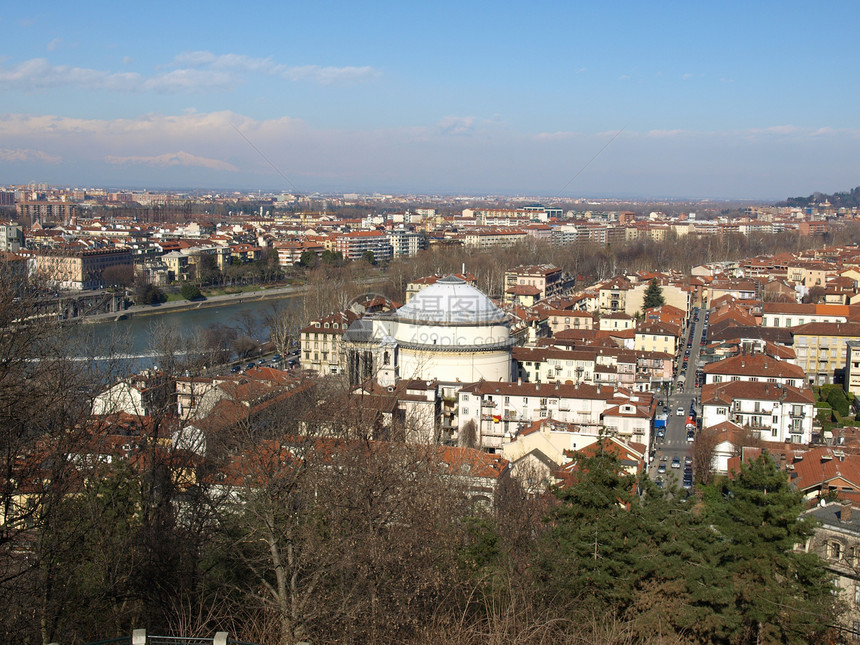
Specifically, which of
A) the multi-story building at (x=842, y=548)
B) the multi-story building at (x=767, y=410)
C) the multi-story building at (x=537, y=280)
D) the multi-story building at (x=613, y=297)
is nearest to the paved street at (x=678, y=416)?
the multi-story building at (x=767, y=410)

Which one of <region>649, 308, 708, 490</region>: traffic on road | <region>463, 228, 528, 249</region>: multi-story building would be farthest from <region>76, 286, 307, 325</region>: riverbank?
<region>463, 228, 528, 249</region>: multi-story building

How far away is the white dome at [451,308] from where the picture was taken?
29.1ft

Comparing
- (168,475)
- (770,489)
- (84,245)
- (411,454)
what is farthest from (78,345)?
(84,245)

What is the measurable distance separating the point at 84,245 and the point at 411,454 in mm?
18323

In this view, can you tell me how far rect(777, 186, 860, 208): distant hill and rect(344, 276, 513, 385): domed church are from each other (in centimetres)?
6057

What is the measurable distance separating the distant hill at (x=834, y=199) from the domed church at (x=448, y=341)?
199 feet

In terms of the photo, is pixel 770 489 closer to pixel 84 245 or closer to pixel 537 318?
pixel 537 318

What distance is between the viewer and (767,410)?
786 cm

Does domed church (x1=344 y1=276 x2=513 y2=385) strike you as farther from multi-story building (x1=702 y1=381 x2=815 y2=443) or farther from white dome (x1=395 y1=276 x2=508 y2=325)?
multi-story building (x1=702 y1=381 x2=815 y2=443)

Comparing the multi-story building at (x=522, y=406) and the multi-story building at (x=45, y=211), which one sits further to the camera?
the multi-story building at (x=45, y=211)

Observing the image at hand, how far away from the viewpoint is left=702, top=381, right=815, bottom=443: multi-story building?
770 cm

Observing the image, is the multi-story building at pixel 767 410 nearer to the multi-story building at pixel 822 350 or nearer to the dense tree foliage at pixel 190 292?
the multi-story building at pixel 822 350

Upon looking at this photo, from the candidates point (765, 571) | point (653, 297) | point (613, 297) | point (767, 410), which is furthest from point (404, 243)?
point (765, 571)

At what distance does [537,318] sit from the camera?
13.5 meters
